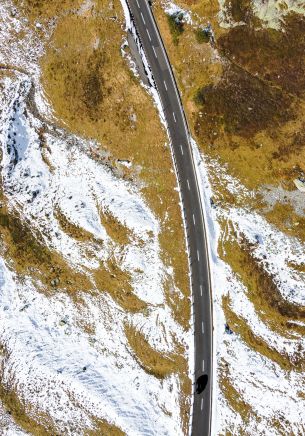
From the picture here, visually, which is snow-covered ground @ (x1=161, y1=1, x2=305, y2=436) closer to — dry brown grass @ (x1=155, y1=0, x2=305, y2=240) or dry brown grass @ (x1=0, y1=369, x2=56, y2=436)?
dry brown grass @ (x1=155, y1=0, x2=305, y2=240)

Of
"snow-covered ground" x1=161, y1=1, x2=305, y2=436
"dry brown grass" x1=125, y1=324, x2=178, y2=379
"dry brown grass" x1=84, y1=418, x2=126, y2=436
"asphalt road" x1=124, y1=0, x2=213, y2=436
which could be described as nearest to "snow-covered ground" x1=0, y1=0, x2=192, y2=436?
"dry brown grass" x1=125, y1=324, x2=178, y2=379

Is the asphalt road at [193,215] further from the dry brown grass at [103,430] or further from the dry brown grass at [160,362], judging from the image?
the dry brown grass at [103,430]

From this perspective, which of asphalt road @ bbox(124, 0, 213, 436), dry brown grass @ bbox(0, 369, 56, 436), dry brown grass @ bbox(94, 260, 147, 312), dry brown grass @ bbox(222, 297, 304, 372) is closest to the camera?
dry brown grass @ bbox(222, 297, 304, 372)

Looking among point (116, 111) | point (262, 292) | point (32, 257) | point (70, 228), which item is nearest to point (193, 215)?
point (262, 292)

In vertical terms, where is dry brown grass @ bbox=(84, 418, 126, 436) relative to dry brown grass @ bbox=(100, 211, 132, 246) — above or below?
below

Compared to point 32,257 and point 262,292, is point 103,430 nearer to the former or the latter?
A: point 32,257

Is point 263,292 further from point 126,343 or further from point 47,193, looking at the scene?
point 47,193

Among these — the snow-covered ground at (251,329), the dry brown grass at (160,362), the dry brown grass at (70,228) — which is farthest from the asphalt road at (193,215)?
the dry brown grass at (70,228)

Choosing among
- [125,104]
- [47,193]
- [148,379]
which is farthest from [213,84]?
[148,379]
